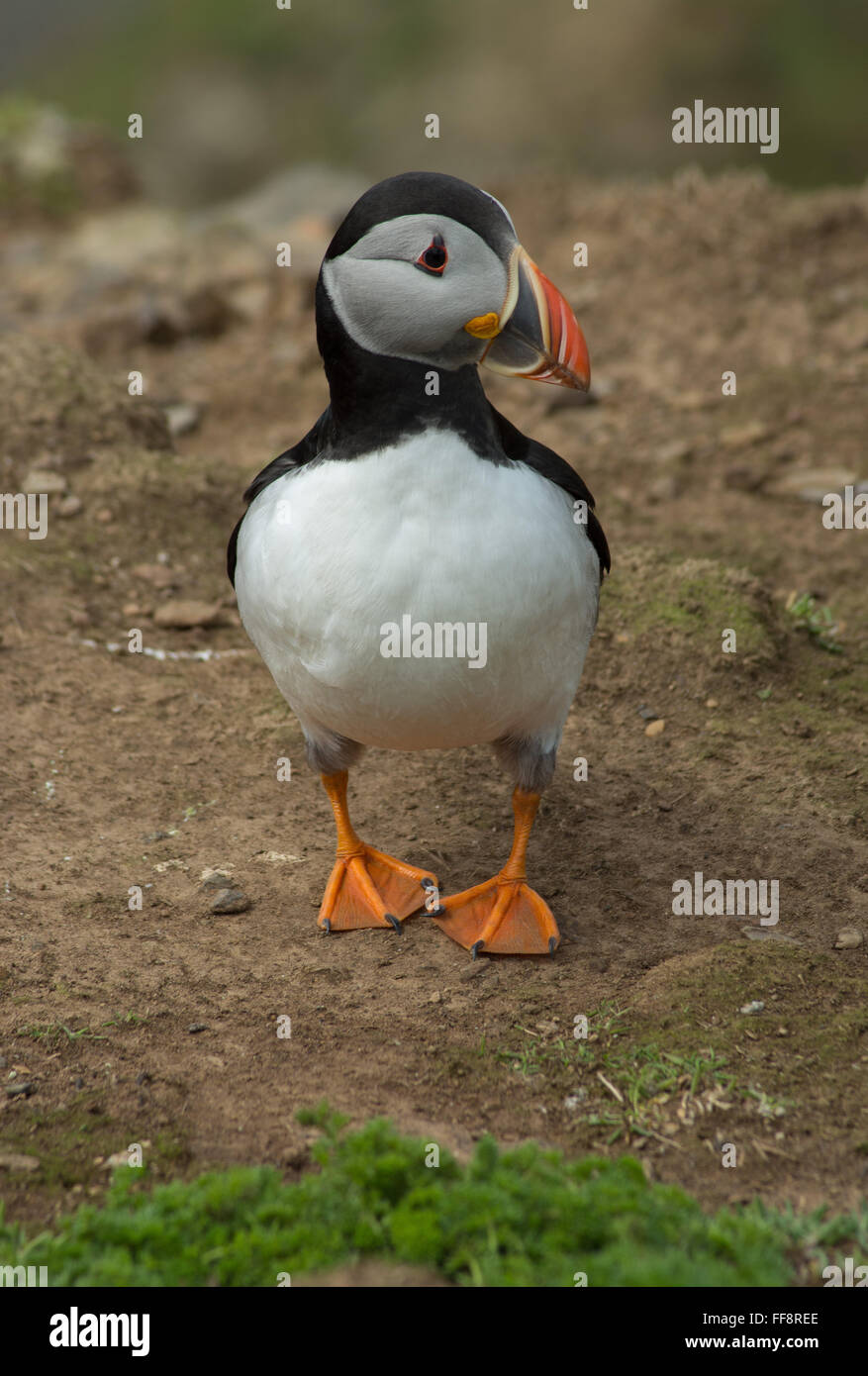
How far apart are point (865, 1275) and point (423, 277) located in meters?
2.88

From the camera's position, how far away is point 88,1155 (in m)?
3.54

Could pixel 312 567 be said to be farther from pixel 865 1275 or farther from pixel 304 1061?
pixel 865 1275

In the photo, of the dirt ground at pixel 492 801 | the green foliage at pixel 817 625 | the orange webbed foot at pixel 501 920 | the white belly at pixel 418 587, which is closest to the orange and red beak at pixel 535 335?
the white belly at pixel 418 587

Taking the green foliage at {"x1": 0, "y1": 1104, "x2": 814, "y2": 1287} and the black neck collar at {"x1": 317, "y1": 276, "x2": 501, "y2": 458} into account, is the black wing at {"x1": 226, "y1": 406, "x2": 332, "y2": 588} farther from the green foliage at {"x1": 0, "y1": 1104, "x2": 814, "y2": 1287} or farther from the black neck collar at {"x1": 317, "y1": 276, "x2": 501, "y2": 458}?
the green foliage at {"x1": 0, "y1": 1104, "x2": 814, "y2": 1287}

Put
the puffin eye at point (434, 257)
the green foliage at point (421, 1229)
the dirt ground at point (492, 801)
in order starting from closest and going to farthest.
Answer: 1. the green foliage at point (421, 1229)
2. the puffin eye at point (434, 257)
3. the dirt ground at point (492, 801)

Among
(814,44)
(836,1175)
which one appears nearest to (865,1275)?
(836,1175)

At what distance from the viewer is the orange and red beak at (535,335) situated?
377cm

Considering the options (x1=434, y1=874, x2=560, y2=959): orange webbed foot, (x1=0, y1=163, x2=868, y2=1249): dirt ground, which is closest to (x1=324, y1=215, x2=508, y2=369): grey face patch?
(x1=434, y1=874, x2=560, y2=959): orange webbed foot

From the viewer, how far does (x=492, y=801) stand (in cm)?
584

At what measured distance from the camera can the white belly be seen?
384 cm

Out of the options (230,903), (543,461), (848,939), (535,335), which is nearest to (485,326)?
(535,335)

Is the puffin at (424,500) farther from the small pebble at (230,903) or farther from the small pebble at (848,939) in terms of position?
the small pebble at (848,939)

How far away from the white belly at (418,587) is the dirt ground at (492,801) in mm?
1060

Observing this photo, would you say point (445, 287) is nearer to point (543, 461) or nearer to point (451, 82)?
point (543, 461)
